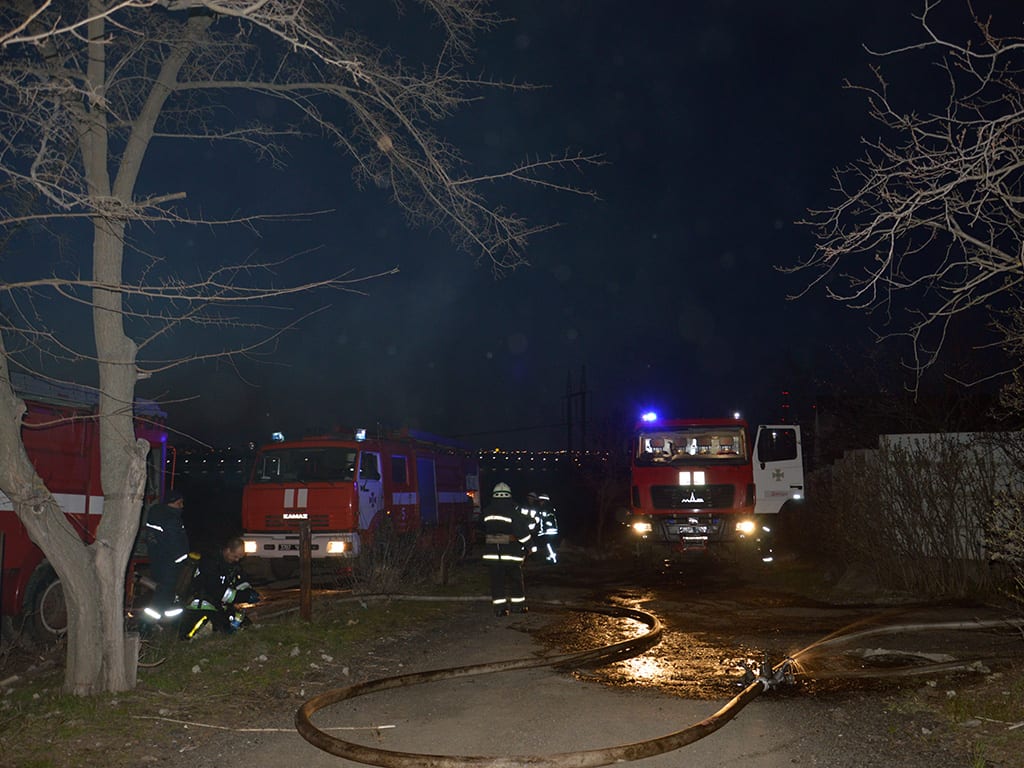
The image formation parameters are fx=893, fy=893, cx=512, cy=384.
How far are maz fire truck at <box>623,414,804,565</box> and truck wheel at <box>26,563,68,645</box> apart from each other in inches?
403

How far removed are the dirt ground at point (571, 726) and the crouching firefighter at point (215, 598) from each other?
1.88 meters

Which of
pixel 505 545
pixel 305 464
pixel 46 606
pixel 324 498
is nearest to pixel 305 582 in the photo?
pixel 505 545

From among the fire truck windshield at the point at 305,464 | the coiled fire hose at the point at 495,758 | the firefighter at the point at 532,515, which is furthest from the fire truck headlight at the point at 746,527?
the coiled fire hose at the point at 495,758

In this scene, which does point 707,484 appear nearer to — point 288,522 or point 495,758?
point 288,522

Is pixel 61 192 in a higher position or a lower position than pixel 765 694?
higher

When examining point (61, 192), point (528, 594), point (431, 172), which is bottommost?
point (528, 594)

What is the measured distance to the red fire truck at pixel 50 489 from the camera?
354 inches

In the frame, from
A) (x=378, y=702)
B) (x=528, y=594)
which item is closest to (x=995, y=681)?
(x=378, y=702)

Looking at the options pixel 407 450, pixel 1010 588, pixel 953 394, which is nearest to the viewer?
pixel 1010 588

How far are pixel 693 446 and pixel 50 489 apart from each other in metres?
11.1

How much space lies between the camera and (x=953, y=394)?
24172mm

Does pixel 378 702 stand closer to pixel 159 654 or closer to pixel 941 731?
pixel 159 654

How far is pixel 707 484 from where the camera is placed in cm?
1659

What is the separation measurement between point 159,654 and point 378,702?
242 centimetres
